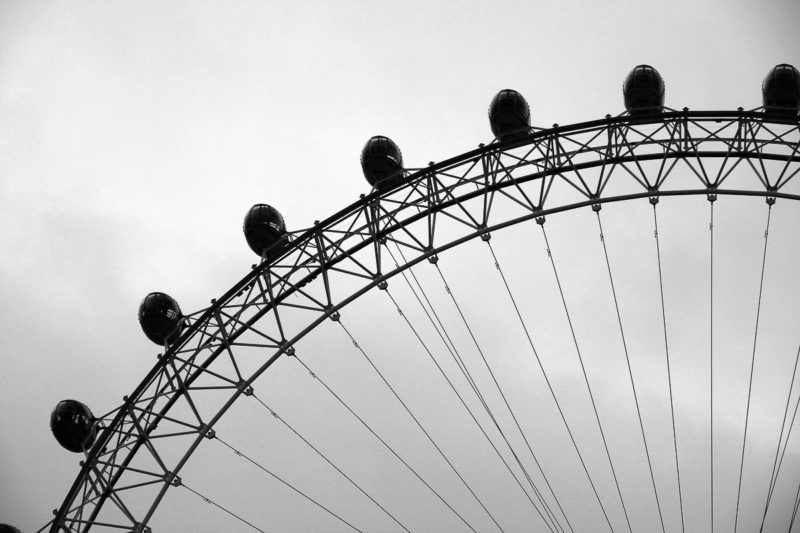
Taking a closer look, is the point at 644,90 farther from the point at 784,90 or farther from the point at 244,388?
A: the point at 244,388

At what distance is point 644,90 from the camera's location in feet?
52.5

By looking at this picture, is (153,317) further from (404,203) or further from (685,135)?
(685,135)

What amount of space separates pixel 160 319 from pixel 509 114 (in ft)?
27.3

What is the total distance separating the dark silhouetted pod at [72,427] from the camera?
16391mm

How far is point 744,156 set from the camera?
1631 cm

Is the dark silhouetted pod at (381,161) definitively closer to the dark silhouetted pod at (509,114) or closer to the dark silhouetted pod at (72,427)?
the dark silhouetted pod at (509,114)

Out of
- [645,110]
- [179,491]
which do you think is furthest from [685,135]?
[179,491]

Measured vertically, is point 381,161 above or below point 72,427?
above

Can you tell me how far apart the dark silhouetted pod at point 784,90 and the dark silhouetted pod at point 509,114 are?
5152mm

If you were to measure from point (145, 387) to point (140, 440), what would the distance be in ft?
3.58

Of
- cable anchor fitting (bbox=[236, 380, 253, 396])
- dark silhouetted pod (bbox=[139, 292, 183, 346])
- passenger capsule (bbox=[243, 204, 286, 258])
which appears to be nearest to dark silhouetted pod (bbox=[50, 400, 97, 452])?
dark silhouetted pod (bbox=[139, 292, 183, 346])

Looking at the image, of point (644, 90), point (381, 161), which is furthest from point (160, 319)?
point (644, 90)

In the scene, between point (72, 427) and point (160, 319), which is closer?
point (72, 427)

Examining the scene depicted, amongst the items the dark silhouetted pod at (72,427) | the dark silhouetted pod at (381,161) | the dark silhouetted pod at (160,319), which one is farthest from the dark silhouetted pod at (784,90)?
the dark silhouetted pod at (72,427)
